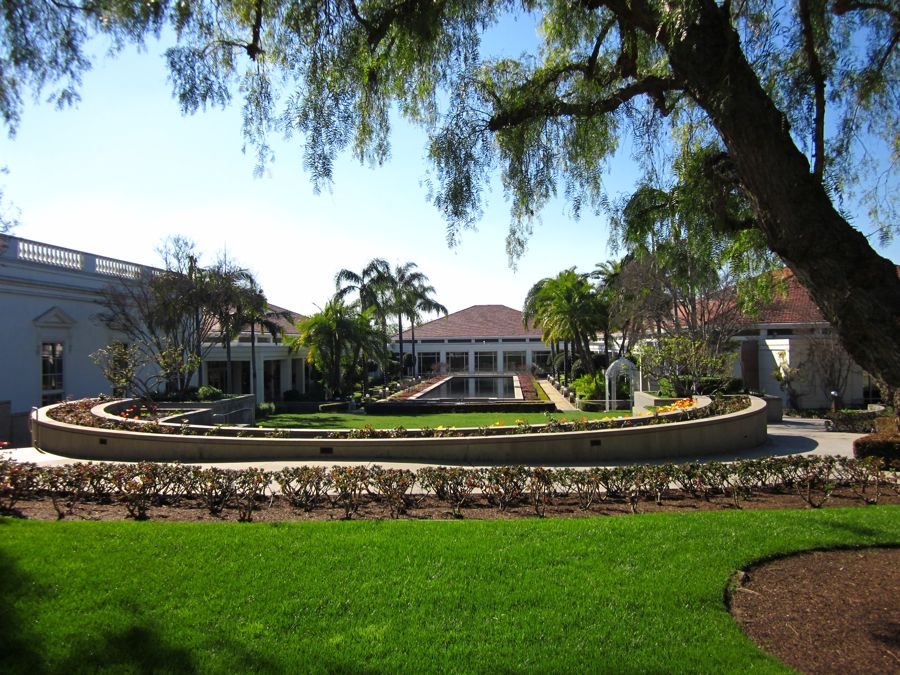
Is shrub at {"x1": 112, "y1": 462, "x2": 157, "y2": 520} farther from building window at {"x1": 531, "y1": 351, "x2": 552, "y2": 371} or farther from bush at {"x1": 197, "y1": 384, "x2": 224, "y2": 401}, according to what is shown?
building window at {"x1": 531, "y1": 351, "x2": 552, "y2": 371}

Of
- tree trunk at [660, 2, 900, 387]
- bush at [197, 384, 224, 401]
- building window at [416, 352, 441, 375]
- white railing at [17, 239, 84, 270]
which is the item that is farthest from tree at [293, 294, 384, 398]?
tree trunk at [660, 2, 900, 387]

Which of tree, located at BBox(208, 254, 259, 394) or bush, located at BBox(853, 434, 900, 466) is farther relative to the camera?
tree, located at BBox(208, 254, 259, 394)

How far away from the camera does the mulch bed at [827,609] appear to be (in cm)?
388

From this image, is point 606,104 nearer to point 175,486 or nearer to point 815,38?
point 815,38

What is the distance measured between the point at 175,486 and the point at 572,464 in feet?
20.7

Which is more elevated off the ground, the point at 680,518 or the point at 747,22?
the point at 747,22

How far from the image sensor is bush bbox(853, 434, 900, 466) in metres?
10.5

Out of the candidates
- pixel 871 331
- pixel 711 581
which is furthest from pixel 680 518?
pixel 871 331

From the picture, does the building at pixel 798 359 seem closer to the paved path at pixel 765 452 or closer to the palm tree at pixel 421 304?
the paved path at pixel 765 452

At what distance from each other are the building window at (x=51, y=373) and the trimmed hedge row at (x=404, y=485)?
14981 millimetres

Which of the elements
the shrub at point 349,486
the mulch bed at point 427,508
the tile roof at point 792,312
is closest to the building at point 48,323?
the mulch bed at point 427,508

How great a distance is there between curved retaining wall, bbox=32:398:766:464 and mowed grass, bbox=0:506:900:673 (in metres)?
4.44

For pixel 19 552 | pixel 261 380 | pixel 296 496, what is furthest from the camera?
pixel 261 380

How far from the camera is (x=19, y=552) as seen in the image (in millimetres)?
5352
